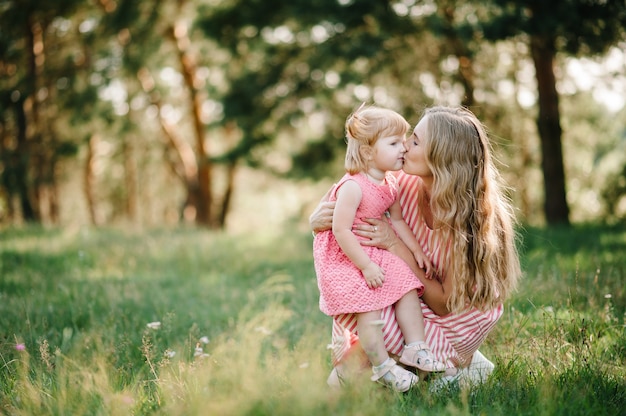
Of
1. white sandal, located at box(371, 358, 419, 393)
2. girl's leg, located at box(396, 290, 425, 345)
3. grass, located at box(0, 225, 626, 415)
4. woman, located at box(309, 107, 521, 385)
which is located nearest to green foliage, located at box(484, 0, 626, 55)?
grass, located at box(0, 225, 626, 415)

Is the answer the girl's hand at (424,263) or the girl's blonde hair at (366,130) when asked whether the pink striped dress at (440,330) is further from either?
the girl's blonde hair at (366,130)

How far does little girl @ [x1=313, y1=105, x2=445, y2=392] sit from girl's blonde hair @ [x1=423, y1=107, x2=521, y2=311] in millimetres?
201

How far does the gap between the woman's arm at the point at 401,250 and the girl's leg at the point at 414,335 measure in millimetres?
126

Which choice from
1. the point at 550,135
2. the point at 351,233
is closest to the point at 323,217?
the point at 351,233

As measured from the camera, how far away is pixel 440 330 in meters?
3.00

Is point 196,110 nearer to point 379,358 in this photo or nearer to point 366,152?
point 366,152

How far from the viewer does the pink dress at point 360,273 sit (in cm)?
283

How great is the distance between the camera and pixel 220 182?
1126 inches

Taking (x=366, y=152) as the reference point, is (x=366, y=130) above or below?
above

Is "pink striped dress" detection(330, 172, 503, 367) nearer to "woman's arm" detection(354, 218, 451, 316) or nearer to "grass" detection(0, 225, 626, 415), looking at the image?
"woman's arm" detection(354, 218, 451, 316)

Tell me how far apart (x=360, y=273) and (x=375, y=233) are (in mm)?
235

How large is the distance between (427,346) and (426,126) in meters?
1.19

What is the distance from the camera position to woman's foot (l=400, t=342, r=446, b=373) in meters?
2.75

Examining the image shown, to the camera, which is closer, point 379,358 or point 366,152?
point 379,358
